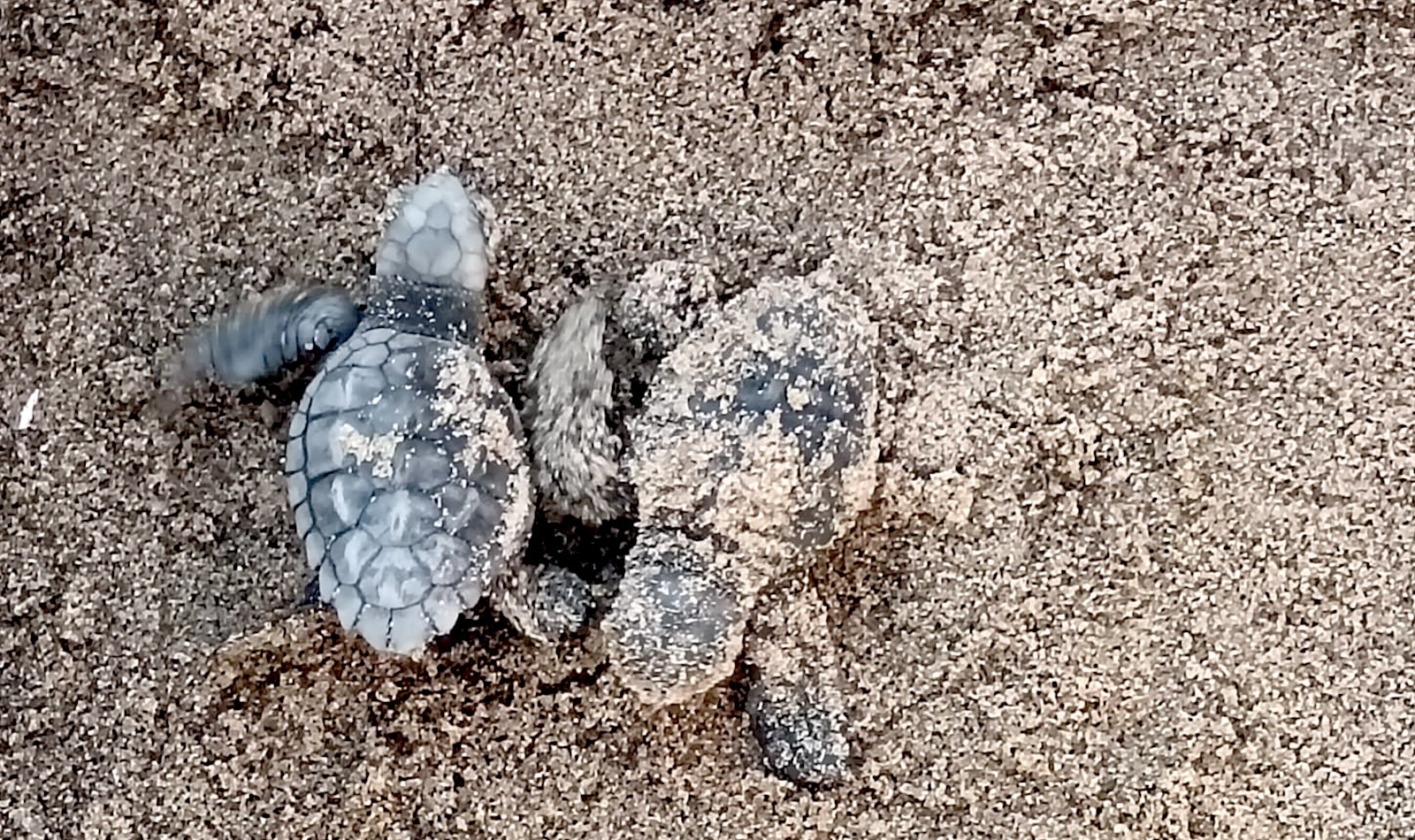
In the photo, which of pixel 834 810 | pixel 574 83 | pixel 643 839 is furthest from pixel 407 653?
pixel 574 83

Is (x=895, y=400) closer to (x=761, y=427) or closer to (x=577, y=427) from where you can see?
(x=761, y=427)

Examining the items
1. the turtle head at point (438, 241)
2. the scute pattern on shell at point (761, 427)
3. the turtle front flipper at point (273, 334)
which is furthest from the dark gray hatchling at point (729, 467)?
the turtle front flipper at point (273, 334)

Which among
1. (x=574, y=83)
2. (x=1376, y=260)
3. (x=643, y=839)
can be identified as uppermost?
(x=574, y=83)

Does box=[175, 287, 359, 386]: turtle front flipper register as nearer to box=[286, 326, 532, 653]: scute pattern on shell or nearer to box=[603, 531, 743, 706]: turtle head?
box=[286, 326, 532, 653]: scute pattern on shell

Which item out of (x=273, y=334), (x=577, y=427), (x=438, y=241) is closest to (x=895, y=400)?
(x=577, y=427)

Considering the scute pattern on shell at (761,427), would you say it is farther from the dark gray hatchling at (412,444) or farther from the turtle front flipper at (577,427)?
the dark gray hatchling at (412,444)

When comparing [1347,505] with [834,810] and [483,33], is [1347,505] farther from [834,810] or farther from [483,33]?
[483,33]

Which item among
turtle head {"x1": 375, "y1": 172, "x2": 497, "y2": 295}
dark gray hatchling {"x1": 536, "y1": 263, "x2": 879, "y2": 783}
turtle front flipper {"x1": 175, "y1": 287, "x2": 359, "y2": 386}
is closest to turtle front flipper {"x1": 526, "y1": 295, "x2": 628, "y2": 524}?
dark gray hatchling {"x1": 536, "y1": 263, "x2": 879, "y2": 783}
